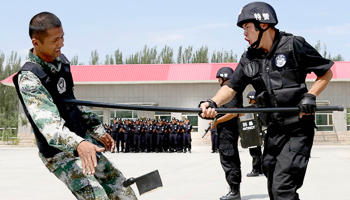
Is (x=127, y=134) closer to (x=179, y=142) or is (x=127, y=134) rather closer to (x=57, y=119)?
(x=179, y=142)

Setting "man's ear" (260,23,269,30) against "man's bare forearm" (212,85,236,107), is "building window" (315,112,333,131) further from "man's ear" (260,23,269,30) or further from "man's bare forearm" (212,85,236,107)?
"man's ear" (260,23,269,30)

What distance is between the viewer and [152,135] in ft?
81.1

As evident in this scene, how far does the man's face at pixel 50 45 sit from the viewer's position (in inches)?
127

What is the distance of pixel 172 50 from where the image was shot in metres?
57.0

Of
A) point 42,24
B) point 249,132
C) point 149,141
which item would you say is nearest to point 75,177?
point 42,24

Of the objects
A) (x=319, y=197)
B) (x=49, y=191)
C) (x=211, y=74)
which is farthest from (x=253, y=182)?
(x=211, y=74)

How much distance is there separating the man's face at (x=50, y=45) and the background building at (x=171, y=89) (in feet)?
103

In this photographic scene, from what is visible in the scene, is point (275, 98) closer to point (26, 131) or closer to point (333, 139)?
point (333, 139)

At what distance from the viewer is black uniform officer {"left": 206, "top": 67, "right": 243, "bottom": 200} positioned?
6.60 meters

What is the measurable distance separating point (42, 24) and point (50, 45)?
0.15 meters

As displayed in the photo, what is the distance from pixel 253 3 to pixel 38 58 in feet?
6.17

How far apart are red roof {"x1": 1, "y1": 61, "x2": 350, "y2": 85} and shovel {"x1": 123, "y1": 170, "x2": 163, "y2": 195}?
31.8 metres

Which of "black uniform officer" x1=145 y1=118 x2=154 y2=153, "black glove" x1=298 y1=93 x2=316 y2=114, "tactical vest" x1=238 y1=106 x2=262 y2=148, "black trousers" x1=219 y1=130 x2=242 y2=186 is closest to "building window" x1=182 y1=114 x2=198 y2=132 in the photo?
"black uniform officer" x1=145 y1=118 x2=154 y2=153

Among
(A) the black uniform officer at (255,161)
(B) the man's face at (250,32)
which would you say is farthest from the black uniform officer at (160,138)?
(B) the man's face at (250,32)
